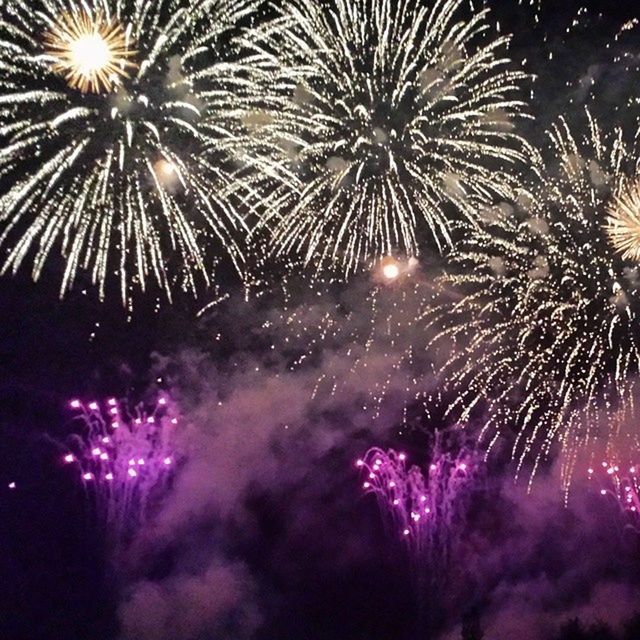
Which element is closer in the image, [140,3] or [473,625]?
[140,3]

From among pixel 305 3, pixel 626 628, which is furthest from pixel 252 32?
pixel 626 628

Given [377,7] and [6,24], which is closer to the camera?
[6,24]

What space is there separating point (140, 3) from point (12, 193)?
293 centimetres

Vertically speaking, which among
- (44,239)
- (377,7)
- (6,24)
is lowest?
(44,239)

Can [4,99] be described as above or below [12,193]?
above

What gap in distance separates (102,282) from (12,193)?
163 centimetres

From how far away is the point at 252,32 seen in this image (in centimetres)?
1016

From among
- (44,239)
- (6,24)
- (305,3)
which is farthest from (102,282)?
(305,3)

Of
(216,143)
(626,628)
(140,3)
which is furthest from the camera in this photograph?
(626,628)

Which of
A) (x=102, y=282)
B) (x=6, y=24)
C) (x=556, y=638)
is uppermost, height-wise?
(x=6, y=24)

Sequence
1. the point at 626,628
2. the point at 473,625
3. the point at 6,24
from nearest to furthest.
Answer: the point at 6,24 → the point at 473,625 → the point at 626,628

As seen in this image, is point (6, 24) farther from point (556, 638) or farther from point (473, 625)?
point (556, 638)

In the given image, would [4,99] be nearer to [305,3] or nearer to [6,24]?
[6,24]

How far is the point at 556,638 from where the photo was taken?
157ft
